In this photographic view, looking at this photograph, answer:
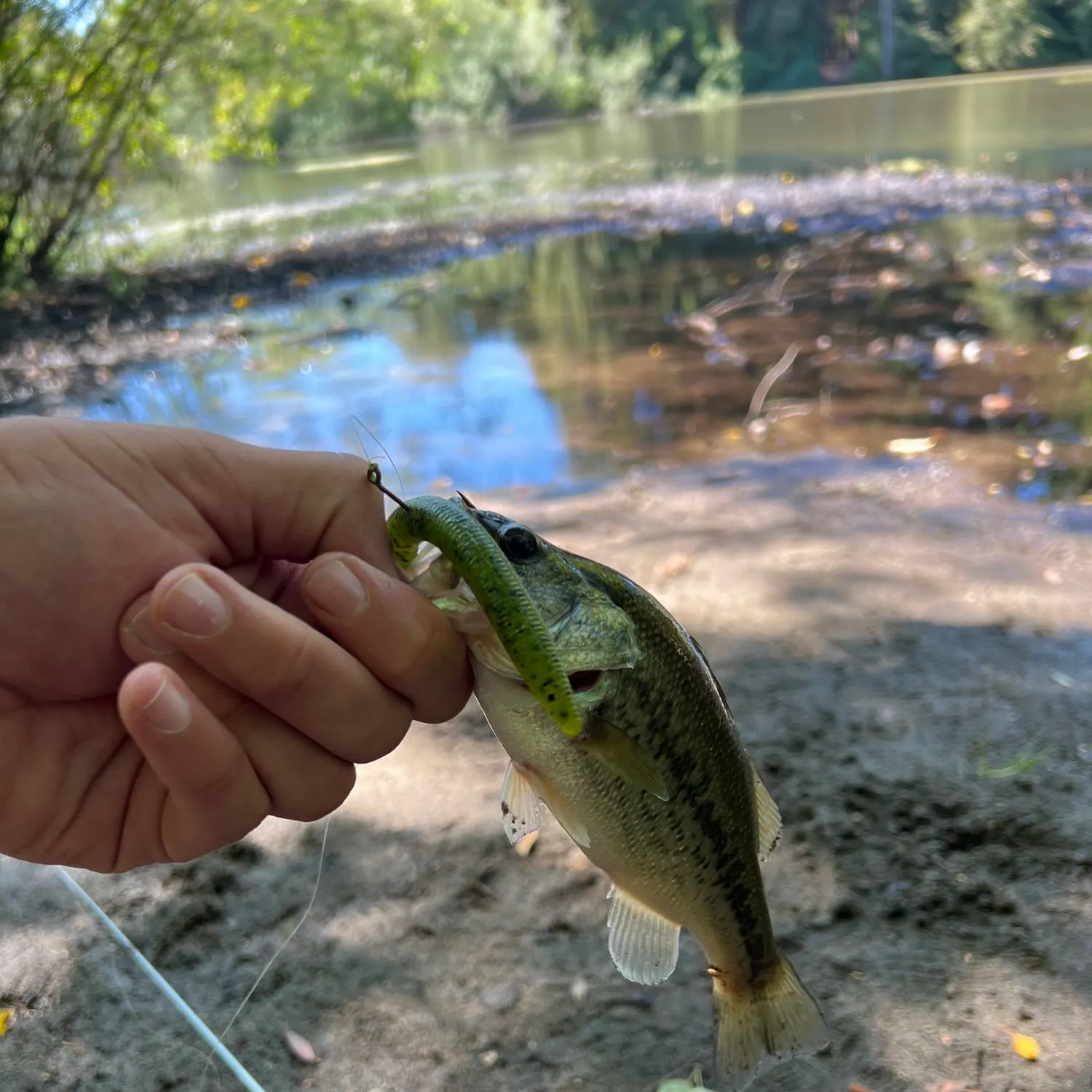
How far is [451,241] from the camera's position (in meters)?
14.7

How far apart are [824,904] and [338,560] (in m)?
1.94

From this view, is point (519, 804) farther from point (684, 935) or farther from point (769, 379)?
point (769, 379)

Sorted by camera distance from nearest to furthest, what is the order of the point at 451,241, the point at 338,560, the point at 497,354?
the point at 338,560 < the point at 497,354 < the point at 451,241

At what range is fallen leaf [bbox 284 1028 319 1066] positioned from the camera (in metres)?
2.37

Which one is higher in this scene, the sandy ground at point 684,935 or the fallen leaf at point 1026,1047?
the sandy ground at point 684,935

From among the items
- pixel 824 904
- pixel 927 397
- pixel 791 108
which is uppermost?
pixel 791 108

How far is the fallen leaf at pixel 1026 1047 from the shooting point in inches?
90.1

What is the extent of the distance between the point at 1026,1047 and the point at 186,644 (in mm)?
2254

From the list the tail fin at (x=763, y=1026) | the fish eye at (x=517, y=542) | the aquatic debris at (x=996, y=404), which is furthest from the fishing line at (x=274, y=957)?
the aquatic debris at (x=996, y=404)

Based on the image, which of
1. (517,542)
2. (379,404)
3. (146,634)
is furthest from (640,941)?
(379,404)

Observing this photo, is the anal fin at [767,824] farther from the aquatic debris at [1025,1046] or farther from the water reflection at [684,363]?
the water reflection at [684,363]

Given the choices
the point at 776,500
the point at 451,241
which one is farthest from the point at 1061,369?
the point at 451,241

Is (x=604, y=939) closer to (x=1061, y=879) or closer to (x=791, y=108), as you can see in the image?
(x=1061, y=879)

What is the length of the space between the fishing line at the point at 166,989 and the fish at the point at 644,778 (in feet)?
3.45
